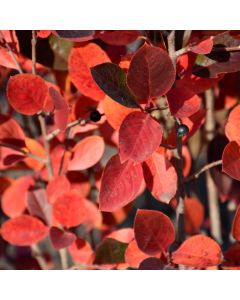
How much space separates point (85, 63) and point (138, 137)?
17cm

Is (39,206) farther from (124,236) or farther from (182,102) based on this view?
(182,102)

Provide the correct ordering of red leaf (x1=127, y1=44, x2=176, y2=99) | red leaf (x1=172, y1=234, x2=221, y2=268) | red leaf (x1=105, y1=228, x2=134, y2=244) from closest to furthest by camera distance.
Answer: red leaf (x1=127, y1=44, x2=176, y2=99) < red leaf (x1=172, y1=234, x2=221, y2=268) < red leaf (x1=105, y1=228, x2=134, y2=244)

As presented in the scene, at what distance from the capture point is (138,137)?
535 millimetres

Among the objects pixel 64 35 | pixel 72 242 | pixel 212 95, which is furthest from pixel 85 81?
pixel 212 95

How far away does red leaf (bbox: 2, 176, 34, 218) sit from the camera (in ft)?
2.84

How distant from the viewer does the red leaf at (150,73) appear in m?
0.51

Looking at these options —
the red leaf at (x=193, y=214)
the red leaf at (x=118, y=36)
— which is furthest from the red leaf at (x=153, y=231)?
the red leaf at (x=193, y=214)

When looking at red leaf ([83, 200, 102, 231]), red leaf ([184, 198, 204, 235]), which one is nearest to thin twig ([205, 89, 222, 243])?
red leaf ([184, 198, 204, 235])

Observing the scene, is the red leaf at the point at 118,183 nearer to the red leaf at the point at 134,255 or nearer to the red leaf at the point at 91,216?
the red leaf at the point at 134,255

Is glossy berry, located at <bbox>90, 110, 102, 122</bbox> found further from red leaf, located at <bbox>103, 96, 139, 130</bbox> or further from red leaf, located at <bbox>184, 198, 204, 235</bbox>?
red leaf, located at <bbox>184, 198, 204, 235</bbox>

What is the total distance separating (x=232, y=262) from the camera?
677mm

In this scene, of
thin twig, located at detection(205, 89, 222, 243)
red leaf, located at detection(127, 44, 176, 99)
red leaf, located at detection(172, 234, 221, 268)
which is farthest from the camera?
thin twig, located at detection(205, 89, 222, 243)

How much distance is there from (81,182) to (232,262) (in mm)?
279

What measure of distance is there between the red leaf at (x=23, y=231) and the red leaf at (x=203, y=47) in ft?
1.19
